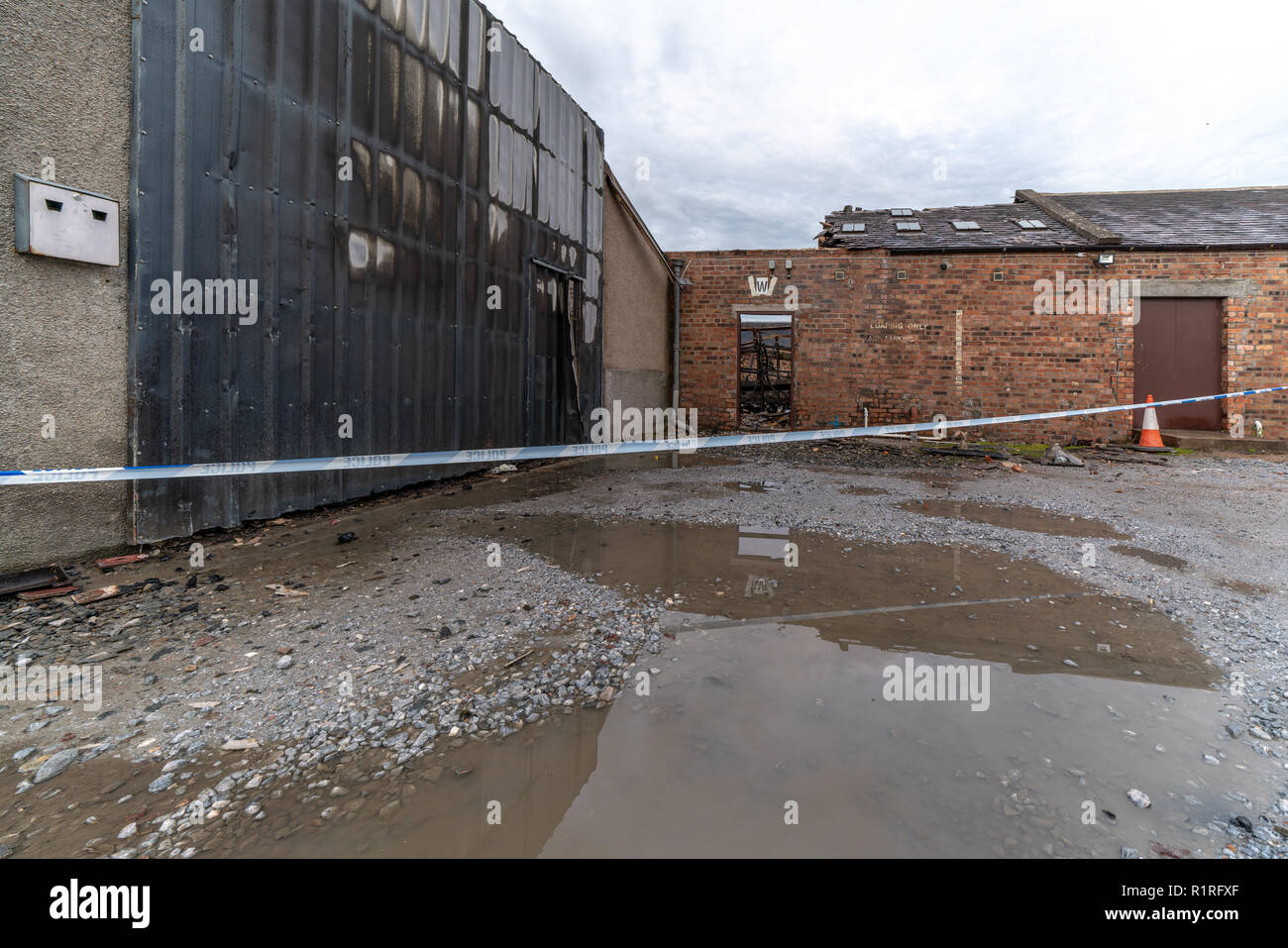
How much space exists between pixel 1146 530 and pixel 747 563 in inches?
139

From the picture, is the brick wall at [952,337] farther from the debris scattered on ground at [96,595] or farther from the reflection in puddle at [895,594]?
the debris scattered on ground at [96,595]

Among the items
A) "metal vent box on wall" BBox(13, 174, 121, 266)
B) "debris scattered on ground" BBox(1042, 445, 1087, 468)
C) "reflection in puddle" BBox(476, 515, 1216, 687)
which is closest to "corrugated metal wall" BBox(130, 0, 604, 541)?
"metal vent box on wall" BBox(13, 174, 121, 266)

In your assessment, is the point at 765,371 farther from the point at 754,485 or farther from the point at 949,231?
the point at 754,485

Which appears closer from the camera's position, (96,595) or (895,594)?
(96,595)

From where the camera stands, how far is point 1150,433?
11.3 meters

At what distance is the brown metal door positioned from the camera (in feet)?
40.1

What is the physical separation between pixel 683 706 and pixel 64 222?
4212mm

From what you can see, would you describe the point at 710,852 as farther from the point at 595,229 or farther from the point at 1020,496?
the point at 595,229

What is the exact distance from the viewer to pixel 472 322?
729 centimetres
